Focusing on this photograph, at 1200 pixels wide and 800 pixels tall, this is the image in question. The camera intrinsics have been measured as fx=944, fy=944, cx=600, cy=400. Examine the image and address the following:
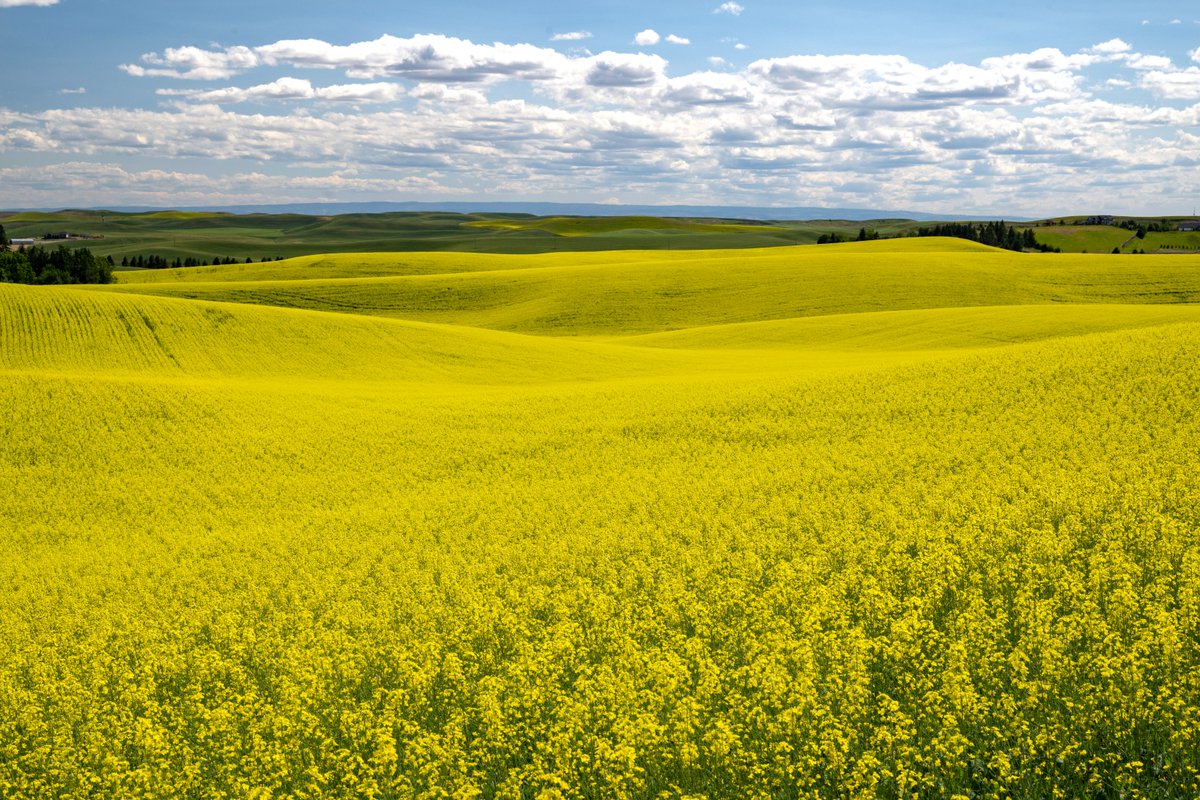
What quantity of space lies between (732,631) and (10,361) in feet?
118

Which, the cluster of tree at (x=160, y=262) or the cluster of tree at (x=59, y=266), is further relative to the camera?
the cluster of tree at (x=160, y=262)

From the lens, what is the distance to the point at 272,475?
2308 cm

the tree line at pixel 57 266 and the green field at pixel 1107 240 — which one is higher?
the green field at pixel 1107 240

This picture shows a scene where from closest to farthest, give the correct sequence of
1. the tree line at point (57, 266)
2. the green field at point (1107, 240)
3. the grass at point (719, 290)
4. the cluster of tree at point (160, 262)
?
the grass at point (719, 290) → the tree line at point (57, 266) → the green field at point (1107, 240) → the cluster of tree at point (160, 262)

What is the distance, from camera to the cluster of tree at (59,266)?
261ft

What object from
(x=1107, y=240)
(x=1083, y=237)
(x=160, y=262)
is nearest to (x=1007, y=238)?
(x=1083, y=237)

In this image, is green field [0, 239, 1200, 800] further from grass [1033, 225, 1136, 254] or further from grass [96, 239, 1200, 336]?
grass [1033, 225, 1136, 254]

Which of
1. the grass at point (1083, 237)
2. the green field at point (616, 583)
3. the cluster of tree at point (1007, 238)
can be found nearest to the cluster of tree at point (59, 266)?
the green field at point (616, 583)

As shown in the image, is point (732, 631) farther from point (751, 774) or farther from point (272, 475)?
point (272, 475)

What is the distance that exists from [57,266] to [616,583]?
87.0 metres

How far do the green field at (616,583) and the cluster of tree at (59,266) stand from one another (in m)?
52.6

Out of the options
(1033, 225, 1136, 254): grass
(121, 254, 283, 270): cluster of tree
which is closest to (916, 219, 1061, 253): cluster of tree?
(1033, 225, 1136, 254): grass

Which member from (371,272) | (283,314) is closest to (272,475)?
(283,314)

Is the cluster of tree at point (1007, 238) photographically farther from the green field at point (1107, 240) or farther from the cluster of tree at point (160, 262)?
the cluster of tree at point (160, 262)
